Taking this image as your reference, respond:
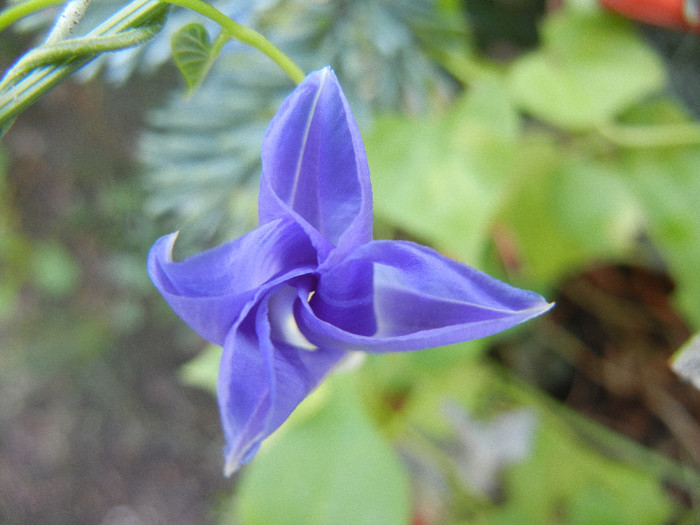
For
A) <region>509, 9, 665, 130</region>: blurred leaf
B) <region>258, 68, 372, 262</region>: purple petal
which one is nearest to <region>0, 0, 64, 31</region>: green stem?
<region>258, 68, 372, 262</region>: purple petal

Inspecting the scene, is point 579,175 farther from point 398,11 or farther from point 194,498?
point 194,498

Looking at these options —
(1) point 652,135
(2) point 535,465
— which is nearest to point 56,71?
(1) point 652,135

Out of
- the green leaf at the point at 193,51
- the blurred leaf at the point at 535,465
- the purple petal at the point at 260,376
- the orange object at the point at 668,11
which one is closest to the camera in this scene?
the purple petal at the point at 260,376

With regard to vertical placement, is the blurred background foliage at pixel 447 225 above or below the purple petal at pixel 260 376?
below

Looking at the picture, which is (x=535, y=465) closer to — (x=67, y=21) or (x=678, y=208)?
(x=678, y=208)

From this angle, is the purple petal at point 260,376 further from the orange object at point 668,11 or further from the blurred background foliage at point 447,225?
the orange object at point 668,11

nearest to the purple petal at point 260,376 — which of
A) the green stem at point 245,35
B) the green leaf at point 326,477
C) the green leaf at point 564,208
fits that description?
the green stem at point 245,35
